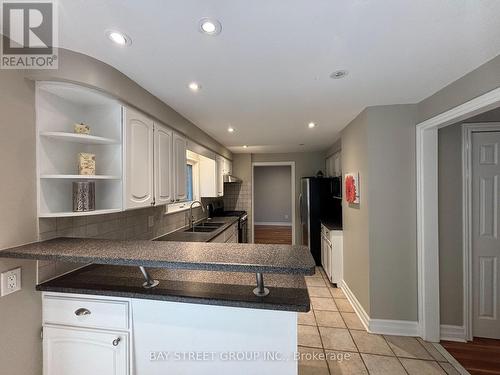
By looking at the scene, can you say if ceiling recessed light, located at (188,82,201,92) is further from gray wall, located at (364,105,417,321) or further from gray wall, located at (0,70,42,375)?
gray wall, located at (364,105,417,321)

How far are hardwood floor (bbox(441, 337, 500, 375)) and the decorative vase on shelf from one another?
3.31m

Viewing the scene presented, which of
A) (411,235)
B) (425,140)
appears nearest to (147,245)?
(411,235)

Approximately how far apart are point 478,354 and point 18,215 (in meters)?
3.82

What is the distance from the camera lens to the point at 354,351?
6.86 feet

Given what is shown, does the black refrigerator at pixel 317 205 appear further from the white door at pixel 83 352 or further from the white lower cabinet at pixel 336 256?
the white door at pixel 83 352

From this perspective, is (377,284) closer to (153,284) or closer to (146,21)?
(153,284)

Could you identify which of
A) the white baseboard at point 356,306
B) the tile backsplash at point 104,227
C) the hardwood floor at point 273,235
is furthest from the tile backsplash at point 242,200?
the white baseboard at point 356,306

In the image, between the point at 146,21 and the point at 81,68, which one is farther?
the point at 81,68

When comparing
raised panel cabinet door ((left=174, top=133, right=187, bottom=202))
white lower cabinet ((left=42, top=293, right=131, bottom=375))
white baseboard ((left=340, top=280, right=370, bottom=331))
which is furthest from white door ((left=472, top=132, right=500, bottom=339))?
white lower cabinet ((left=42, top=293, right=131, bottom=375))

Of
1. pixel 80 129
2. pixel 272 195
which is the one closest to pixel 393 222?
pixel 80 129

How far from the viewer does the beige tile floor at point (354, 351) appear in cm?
189

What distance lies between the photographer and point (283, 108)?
2395mm

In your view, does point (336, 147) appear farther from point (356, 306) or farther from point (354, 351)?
point (354, 351)

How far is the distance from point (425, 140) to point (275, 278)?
2049 millimetres
